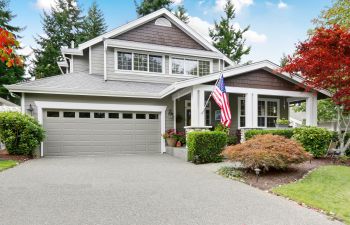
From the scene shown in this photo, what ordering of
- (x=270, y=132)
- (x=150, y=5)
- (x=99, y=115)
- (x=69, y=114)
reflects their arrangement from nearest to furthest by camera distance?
(x=270, y=132) → (x=69, y=114) → (x=99, y=115) → (x=150, y=5)

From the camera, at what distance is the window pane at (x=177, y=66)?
15.3 meters

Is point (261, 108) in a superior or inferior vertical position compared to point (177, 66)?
inferior

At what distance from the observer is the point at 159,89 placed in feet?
44.1

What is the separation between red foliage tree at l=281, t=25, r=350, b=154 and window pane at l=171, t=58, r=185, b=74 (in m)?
6.91

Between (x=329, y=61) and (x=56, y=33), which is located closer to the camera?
(x=329, y=61)

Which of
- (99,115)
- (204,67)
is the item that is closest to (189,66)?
(204,67)

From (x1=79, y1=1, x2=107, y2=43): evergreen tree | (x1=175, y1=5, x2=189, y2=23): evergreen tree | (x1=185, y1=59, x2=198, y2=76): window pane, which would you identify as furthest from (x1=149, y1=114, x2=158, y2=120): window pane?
(x1=79, y1=1, x2=107, y2=43): evergreen tree

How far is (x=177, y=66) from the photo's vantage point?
Answer: 15406 millimetres

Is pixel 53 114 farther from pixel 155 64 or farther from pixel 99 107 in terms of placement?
pixel 155 64

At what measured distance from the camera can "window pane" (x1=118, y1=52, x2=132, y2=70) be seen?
14266mm

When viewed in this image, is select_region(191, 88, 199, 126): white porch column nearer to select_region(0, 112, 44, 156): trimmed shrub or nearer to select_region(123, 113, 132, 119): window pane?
select_region(123, 113, 132, 119): window pane

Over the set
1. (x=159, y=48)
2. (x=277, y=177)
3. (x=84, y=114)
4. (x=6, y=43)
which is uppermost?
(x=159, y=48)

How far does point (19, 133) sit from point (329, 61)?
42.8 feet

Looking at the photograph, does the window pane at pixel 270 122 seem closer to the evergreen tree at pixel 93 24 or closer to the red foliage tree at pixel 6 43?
the red foliage tree at pixel 6 43
